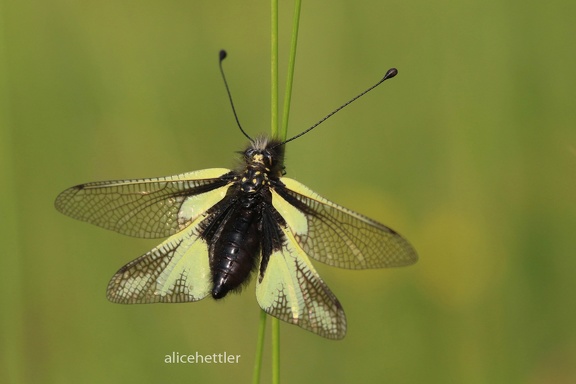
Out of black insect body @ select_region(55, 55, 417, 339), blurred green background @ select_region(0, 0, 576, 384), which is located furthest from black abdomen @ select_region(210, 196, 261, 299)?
blurred green background @ select_region(0, 0, 576, 384)

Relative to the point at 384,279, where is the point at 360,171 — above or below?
above

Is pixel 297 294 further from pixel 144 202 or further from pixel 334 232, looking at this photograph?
pixel 144 202

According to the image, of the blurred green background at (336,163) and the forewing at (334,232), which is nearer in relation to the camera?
the forewing at (334,232)

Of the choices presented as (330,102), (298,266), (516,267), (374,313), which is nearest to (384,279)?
(374,313)

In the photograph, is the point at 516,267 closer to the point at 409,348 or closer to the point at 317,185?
the point at 409,348

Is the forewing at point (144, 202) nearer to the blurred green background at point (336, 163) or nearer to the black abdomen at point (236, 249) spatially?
the black abdomen at point (236, 249)

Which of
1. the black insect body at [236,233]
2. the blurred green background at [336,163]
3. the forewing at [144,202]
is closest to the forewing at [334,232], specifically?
the black insect body at [236,233]
